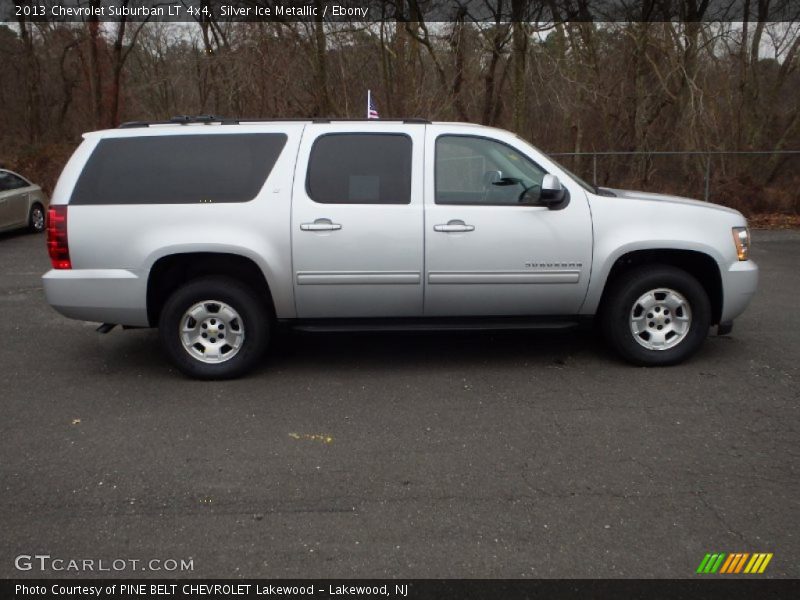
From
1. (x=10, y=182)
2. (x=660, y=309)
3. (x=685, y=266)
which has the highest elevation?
(x=10, y=182)

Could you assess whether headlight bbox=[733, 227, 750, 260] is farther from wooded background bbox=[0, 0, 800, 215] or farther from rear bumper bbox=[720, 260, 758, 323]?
wooded background bbox=[0, 0, 800, 215]

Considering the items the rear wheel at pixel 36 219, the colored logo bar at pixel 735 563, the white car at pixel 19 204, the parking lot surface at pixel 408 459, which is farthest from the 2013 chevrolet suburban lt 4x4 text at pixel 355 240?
the rear wheel at pixel 36 219

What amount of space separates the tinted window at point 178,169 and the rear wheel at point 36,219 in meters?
10.9

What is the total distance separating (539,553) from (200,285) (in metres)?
3.38

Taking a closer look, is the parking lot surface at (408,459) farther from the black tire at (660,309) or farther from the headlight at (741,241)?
the headlight at (741,241)

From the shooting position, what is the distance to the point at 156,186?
214 inches

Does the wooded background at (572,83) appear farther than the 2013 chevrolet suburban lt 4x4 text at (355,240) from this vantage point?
Yes

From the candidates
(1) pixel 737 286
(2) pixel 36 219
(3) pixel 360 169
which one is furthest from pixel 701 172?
(2) pixel 36 219

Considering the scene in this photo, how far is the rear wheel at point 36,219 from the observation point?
14980 millimetres

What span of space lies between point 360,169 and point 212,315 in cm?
160

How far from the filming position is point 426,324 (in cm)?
567

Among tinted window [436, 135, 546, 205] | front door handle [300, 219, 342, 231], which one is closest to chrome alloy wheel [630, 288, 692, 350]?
tinted window [436, 135, 546, 205]

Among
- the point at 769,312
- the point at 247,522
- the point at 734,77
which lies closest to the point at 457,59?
the point at 734,77

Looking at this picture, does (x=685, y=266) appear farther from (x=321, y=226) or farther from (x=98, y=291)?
(x=98, y=291)
